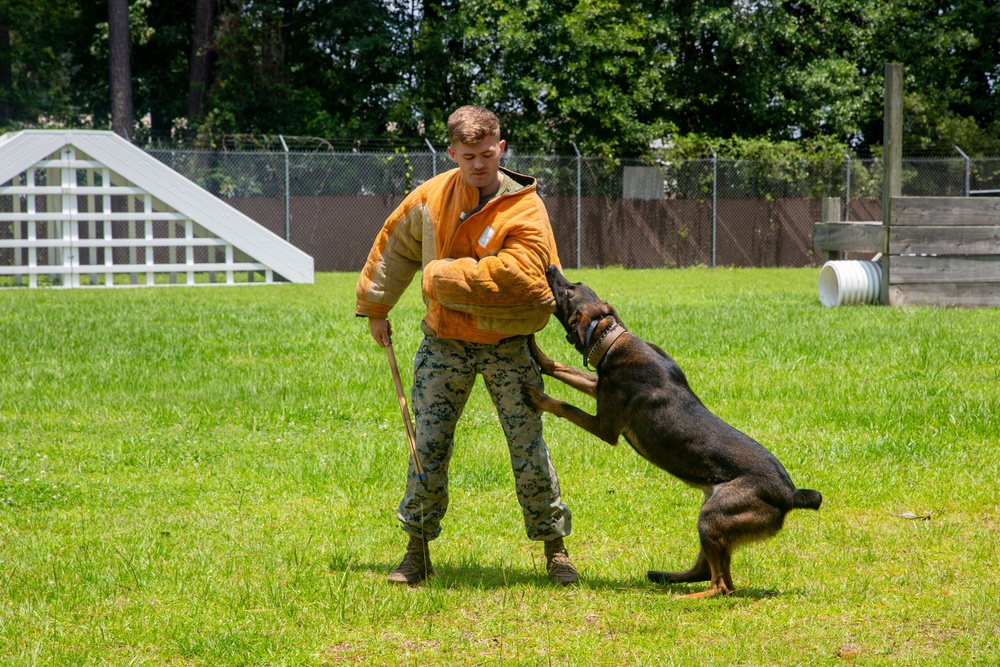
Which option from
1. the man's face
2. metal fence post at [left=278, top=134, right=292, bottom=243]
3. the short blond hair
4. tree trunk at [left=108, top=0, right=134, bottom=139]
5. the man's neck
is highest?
tree trunk at [left=108, top=0, right=134, bottom=139]

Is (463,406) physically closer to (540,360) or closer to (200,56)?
(540,360)

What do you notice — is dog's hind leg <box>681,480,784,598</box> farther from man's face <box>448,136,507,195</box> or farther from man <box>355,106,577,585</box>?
man's face <box>448,136,507,195</box>

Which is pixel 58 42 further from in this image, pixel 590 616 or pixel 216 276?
pixel 590 616

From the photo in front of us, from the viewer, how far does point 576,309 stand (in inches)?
166

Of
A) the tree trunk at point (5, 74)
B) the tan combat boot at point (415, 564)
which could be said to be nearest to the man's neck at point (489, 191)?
the tan combat boot at point (415, 564)

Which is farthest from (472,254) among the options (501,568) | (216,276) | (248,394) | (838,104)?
(838,104)

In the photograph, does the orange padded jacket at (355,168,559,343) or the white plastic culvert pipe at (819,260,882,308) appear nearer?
the orange padded jacket at (355,168,559,343)

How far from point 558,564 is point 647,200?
23422mm

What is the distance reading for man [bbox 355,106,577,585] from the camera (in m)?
3.93

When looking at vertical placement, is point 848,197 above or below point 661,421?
above

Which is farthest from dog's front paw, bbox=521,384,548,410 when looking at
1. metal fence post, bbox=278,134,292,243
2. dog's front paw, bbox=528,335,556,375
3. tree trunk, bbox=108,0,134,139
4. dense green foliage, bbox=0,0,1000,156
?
tree trunk, bbox=108,0,134,139

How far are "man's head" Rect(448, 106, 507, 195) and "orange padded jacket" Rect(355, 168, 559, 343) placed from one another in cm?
11

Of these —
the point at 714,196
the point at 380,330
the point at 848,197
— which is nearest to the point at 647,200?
the point at 714,196

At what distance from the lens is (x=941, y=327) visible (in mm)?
11172
